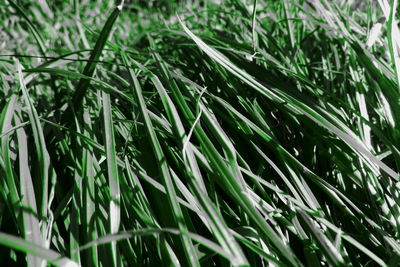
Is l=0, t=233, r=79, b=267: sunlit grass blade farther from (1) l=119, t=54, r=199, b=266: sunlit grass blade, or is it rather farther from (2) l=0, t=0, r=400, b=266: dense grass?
(1) l=119, t=54, r=199, b=266: sunlit grass blade

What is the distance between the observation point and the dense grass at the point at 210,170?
43 centimetres

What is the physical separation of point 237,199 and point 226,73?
0.31m

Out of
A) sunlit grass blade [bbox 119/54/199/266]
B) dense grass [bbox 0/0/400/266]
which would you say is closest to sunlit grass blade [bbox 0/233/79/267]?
dense grass [bbox 0/0/400/266]

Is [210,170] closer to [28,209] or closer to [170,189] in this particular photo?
[170,189]

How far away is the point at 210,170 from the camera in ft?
1.58

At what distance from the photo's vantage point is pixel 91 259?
44cm

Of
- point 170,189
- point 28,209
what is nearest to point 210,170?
point 170,189

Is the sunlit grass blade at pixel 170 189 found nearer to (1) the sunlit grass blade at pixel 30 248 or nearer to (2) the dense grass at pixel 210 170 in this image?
(2) the dense grass at pixel 210 170

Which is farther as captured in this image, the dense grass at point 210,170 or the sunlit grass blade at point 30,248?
the dense grass at point 210,170

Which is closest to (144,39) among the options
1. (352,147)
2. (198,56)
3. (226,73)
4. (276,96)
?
(198,56)

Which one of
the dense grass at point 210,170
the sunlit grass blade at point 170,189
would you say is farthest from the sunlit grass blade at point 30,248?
the sunlit grass blade at point 170,189

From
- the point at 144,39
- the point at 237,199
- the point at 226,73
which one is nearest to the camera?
the point at 237,199

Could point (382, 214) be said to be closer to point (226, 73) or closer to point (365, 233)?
Result: point (365, 233)

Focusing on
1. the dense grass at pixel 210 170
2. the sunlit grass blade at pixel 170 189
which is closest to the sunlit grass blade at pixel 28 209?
the dense grass at pixel 210 170
